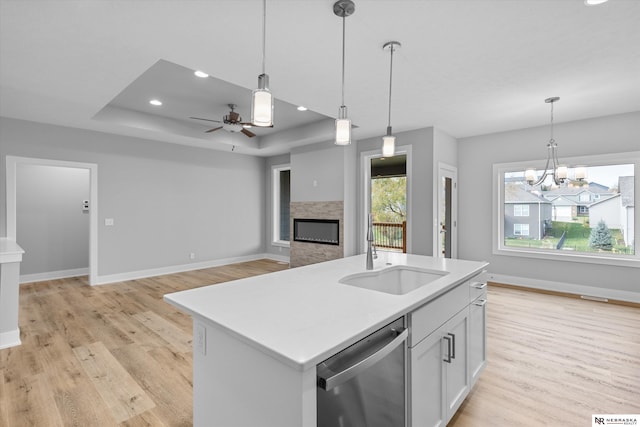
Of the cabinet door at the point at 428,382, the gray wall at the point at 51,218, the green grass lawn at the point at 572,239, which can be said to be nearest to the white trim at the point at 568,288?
the green grass lawn at the point at 572,239

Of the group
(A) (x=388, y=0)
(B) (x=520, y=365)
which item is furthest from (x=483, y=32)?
(B) (x=520, y=365)

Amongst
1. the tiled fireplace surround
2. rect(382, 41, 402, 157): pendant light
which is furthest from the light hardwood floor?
the tiled fireplace surround

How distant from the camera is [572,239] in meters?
4.74

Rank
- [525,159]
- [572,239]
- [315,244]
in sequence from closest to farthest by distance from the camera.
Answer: [572,239]
[525,159]
[315,244]

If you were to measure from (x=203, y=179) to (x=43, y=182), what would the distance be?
276 cm

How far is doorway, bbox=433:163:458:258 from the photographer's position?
5200mm

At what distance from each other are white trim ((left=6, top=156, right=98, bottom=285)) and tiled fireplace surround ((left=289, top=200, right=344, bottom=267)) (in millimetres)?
3501

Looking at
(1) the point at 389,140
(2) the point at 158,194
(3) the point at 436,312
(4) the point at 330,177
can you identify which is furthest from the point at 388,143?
(2) the point at 158,194

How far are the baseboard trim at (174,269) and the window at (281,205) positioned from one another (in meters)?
0.57

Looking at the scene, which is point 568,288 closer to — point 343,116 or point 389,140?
point 389,140

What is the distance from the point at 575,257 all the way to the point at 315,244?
4.24 metres

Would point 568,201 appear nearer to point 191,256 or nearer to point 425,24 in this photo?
point 425,24

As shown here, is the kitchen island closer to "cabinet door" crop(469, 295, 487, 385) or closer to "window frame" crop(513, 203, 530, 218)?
"cabinet door" crop(469, 295, 487, 385)

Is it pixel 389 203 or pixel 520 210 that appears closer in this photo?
pixel 520 210
